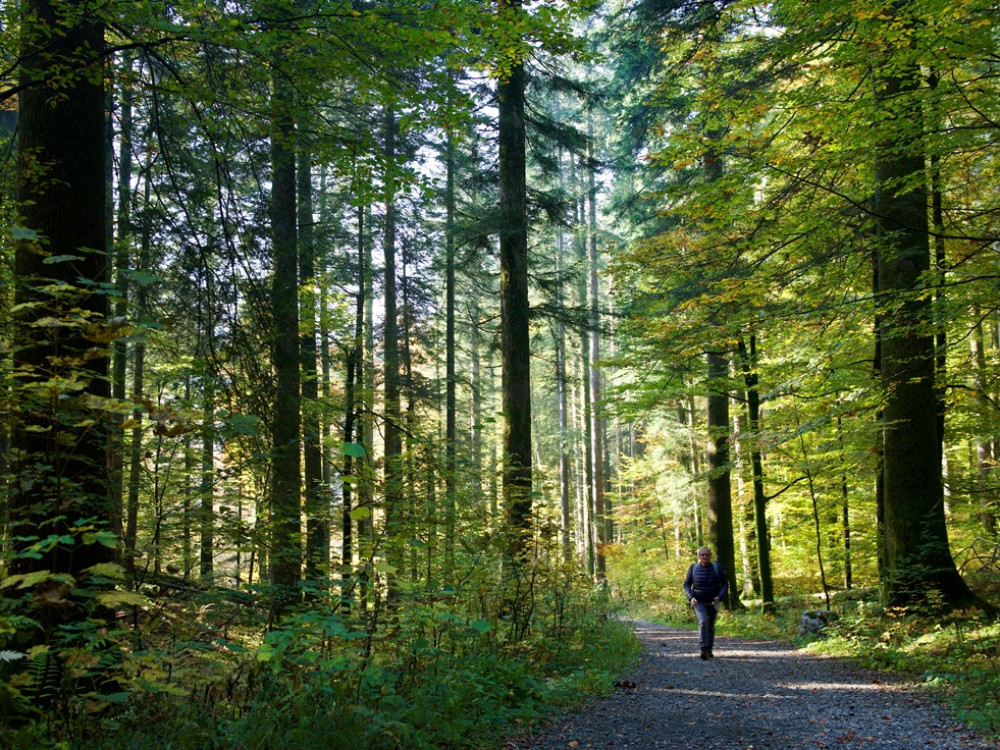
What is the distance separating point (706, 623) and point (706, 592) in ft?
1.48

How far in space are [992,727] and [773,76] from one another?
27.7ft

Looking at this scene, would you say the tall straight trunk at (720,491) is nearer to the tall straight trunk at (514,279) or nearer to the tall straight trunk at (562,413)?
the tall straight trunk at (562,413)

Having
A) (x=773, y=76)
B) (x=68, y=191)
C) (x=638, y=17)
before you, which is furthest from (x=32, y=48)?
(x=638, y=17)

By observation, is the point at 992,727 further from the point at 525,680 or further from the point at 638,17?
the point at 638,17

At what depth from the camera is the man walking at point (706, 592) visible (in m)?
9.09

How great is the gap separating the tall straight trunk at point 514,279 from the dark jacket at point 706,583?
121 inches

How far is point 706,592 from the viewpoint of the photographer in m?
9.30

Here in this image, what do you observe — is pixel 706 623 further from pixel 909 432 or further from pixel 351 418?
pixel 351 418

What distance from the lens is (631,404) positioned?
1462 centimetres

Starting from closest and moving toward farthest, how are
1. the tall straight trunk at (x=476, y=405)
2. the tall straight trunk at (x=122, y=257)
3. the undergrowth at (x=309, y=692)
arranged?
the undergrowth at (x=309, y=692) → the tall straight trunk at (x=122, y=257) → the tall straight trunk at (x=476, y=405)

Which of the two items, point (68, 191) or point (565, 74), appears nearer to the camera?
point (68, 191)

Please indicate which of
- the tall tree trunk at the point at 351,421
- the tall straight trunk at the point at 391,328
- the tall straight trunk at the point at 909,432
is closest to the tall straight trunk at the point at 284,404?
the tall tree trunk at the point at 351,421

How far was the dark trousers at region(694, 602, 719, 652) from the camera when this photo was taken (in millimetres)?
9070

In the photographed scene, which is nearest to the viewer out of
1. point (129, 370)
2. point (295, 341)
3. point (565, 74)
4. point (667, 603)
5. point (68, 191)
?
point (68, 191)
